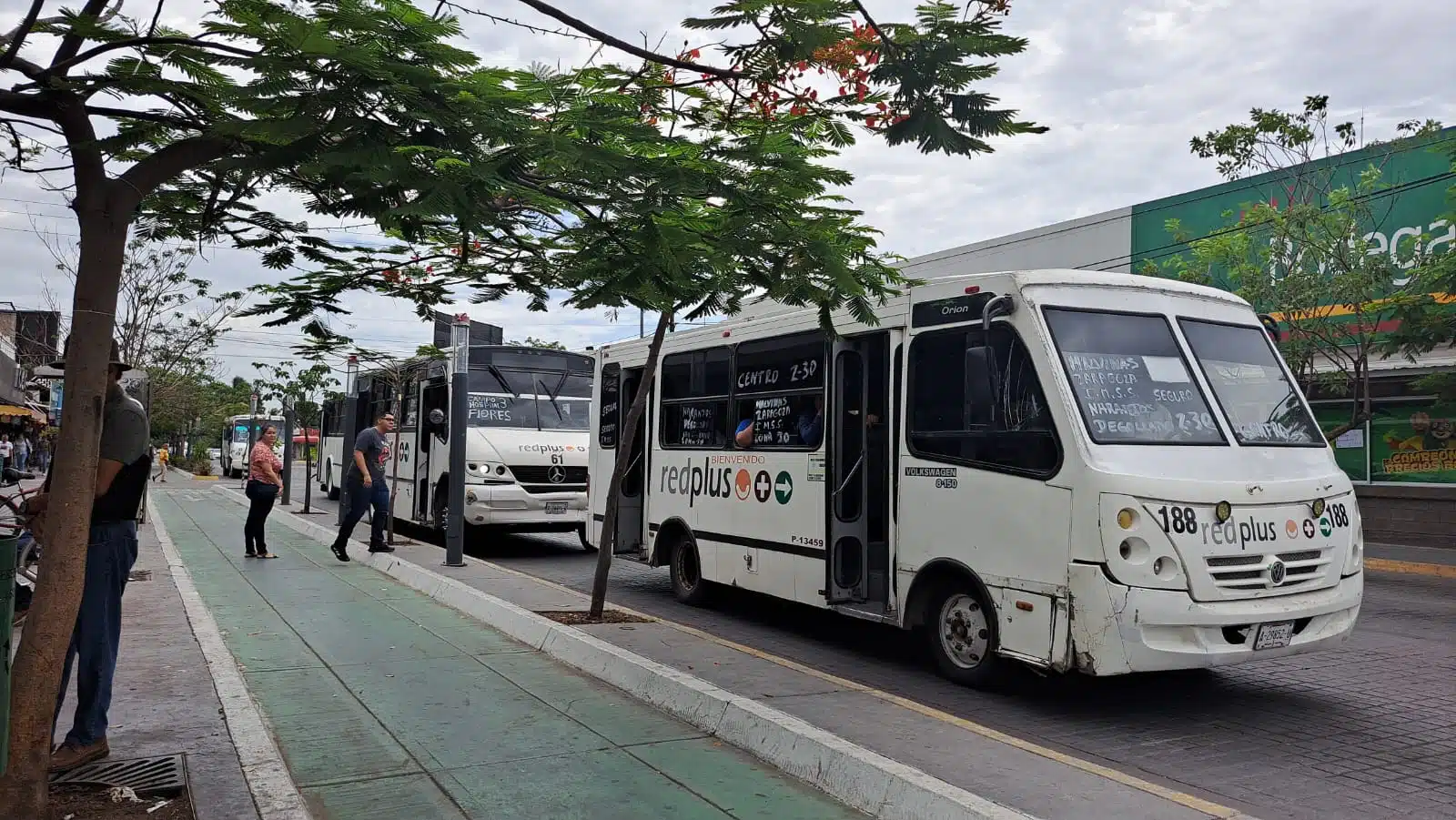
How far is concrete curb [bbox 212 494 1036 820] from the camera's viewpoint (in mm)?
4477

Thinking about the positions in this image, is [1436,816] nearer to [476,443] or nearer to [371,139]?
[371,139]

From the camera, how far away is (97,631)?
4.92 m

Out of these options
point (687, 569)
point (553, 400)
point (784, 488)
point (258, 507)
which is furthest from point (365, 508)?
point (784, 488)

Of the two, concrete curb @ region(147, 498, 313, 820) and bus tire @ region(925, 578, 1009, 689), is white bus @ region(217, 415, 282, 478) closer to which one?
concrete curb @ region(147, 498, 313, 820)

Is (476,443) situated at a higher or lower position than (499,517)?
higher

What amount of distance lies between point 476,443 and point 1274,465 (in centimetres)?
1095

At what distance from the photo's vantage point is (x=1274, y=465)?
6574mm

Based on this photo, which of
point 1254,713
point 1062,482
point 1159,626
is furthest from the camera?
point 1254,713

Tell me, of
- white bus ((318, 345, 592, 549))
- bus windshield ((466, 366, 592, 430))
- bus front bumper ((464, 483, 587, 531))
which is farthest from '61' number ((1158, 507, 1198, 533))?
bus windshield ((466, 366, 592, 430))

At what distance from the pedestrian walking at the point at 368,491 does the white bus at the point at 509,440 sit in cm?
123

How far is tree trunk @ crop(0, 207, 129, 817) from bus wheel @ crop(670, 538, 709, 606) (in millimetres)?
6613

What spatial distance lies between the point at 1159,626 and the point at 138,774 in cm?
516

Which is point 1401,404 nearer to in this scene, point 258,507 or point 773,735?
point 773,735

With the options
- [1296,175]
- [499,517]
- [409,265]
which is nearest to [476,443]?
[499,517]
